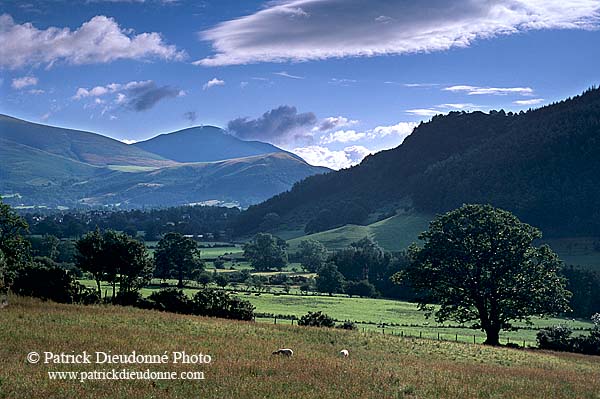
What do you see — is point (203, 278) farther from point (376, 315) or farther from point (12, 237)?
point (12, 237)

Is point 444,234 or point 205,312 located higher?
point 444,234

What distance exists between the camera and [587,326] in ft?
307

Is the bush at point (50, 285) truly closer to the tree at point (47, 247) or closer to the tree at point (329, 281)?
the tree at point (329, 281)

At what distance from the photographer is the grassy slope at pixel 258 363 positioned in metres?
18.7

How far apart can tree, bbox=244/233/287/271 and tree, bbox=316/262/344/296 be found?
38.2 metres

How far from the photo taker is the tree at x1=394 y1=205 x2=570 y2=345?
5528 cm

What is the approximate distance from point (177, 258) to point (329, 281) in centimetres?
3744

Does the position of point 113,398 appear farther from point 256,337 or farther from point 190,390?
point 256,337

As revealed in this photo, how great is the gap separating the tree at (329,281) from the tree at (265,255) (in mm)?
38183

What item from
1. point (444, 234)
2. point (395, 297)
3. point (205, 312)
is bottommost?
point (395, 297)

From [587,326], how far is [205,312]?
72.6 metres

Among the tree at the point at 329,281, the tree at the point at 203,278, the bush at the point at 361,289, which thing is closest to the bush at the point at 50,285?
the tree at the point at 203,278

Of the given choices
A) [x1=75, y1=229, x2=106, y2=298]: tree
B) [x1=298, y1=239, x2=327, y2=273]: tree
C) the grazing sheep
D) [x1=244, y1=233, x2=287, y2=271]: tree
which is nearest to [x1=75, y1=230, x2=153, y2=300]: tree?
[x1=75, y1=229, x2=106, y2=298]: tree

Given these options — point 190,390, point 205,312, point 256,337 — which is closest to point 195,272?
point 205,312
